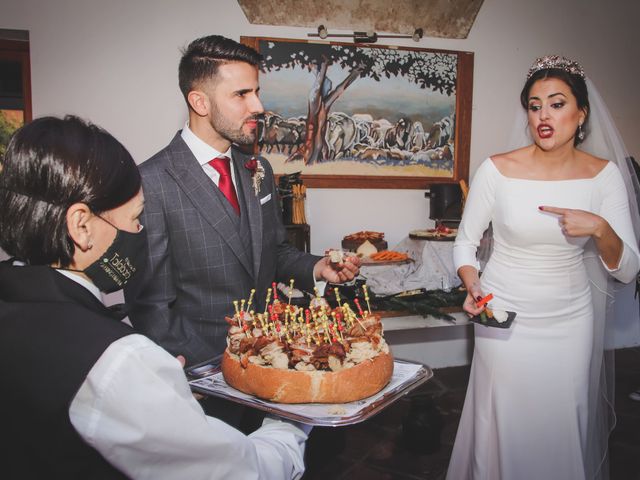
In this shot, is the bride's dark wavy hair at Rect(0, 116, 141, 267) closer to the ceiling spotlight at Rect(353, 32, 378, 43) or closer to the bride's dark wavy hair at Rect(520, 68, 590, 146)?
the bride's dark wavy hair at Rect(520, 68, 590, 146)

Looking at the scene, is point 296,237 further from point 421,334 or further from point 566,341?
point 566,341

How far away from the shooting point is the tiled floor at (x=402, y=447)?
3.22 meters

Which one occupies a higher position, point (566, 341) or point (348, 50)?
point (348, 50)

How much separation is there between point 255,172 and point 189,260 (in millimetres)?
573

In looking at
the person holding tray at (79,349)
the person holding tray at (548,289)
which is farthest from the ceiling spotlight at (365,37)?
the person holding tray at (79,349)

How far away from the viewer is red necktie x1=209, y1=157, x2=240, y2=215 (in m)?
2.17

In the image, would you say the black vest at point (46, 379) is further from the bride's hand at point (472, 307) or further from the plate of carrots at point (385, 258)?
the plate of carrots at point (385, 258)

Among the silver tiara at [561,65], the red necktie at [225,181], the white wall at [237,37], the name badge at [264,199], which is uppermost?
the white wall at [237,37]

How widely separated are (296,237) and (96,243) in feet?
9.77

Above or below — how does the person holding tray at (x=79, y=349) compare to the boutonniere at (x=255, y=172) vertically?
below

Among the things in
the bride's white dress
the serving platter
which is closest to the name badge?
the serving platter

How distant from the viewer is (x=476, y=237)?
8.62ft

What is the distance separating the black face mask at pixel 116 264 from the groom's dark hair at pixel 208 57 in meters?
1.16

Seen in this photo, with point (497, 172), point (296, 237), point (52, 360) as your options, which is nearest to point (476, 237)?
point (497, 172)
